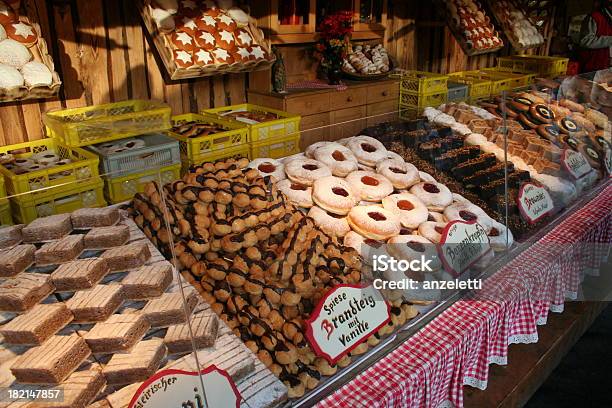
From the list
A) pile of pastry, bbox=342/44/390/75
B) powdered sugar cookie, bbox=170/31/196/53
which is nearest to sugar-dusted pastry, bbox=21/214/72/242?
powdered sugar cookie, bbox=170/31/196/53

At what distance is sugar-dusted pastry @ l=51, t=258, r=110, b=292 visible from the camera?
1.38 meters

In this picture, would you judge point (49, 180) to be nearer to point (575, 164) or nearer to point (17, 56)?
point (17, 56)

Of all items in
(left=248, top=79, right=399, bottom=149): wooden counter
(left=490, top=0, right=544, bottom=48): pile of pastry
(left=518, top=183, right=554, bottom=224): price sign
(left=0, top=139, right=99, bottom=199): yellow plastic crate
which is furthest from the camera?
(left=490, top=0, right=544, bottom=48): pile of pastry

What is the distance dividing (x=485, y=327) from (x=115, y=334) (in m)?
1.40

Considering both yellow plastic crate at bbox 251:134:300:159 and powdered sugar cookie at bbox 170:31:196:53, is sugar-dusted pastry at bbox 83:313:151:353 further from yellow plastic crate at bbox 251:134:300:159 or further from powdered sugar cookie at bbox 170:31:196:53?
powdered sugar cookie at bbox 170:31:196:53

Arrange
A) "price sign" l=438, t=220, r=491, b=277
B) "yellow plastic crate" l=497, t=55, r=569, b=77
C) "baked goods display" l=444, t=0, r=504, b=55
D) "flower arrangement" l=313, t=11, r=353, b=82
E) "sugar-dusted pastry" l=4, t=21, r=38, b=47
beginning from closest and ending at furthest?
"price sign" l=438, t=220, r=491, b=277 < "sugar-dusted pastry" l=4, t=21, r=38, b=47 < "flower arrangement" l=313, t=11, r=353, b=82 < "baked goods display" l=444, t=0, r=504, b=55 < "yellow plastic crate" l=497, t=55, r=569, b=77

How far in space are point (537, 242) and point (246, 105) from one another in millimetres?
2828

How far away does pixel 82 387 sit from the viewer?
113cm

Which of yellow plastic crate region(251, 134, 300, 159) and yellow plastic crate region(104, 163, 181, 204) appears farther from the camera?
yellow plastic crate region(251, 134, 300, 159)

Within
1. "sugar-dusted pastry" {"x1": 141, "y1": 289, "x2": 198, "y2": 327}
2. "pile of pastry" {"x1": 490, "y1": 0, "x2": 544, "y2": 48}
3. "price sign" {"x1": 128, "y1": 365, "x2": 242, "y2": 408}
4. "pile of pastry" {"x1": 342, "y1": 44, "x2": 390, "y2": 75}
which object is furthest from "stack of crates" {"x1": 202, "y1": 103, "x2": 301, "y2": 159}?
"pile of pastry" {"x1": 490, "y1": 0, "x2": 544, "y2": 48}

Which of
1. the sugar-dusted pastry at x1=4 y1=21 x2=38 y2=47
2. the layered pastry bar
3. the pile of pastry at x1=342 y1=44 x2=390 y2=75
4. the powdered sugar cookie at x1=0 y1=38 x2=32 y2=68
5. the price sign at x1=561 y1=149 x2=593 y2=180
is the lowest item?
the layered pastry bar

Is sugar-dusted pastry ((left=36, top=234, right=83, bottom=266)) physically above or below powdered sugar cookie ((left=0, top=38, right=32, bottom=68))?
below

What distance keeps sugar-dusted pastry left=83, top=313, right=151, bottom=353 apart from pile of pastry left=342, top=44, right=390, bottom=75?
12.8 ft

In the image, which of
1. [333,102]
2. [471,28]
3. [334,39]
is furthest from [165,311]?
[471,28]
